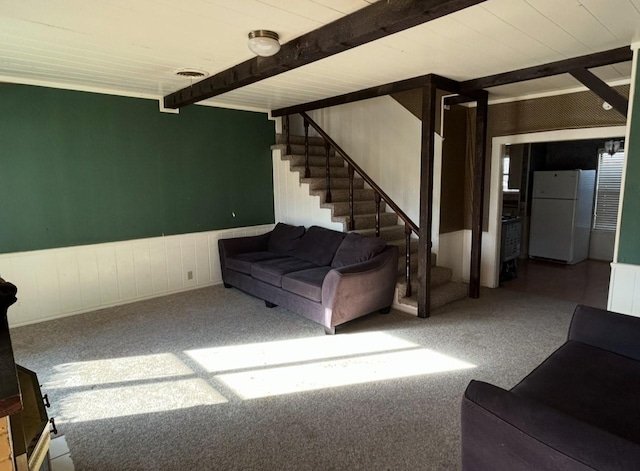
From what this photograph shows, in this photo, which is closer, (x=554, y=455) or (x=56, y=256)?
(x=554, y=455)

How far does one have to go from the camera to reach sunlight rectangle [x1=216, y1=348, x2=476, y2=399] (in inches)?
106

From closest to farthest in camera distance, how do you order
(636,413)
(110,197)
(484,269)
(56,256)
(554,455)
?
(554,455), (636,413), (56,256), (110,197), (484,269)

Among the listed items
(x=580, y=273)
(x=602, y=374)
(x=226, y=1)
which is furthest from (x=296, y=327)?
(x=580, y=273)

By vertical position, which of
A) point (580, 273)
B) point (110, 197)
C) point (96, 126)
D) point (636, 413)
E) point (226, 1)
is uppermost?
point (226, 1)

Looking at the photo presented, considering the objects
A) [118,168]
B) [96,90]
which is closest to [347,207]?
[118,168]

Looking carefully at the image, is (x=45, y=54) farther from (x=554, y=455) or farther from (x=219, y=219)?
(x=554, y=455)

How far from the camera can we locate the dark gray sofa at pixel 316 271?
3611mm

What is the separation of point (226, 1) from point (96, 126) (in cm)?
288

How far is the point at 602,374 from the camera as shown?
1.92 meters

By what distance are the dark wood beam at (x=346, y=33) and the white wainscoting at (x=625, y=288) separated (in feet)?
7.66

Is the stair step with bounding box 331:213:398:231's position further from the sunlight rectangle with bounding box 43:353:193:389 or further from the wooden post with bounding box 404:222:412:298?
the sunlight rectangle with bounding box 43:353:193:389

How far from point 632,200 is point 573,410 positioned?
1966 mm

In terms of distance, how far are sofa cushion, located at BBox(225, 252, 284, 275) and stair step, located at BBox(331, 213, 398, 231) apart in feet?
2.94

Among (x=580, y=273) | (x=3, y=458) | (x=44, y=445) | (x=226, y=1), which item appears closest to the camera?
(x=3, y=458)
